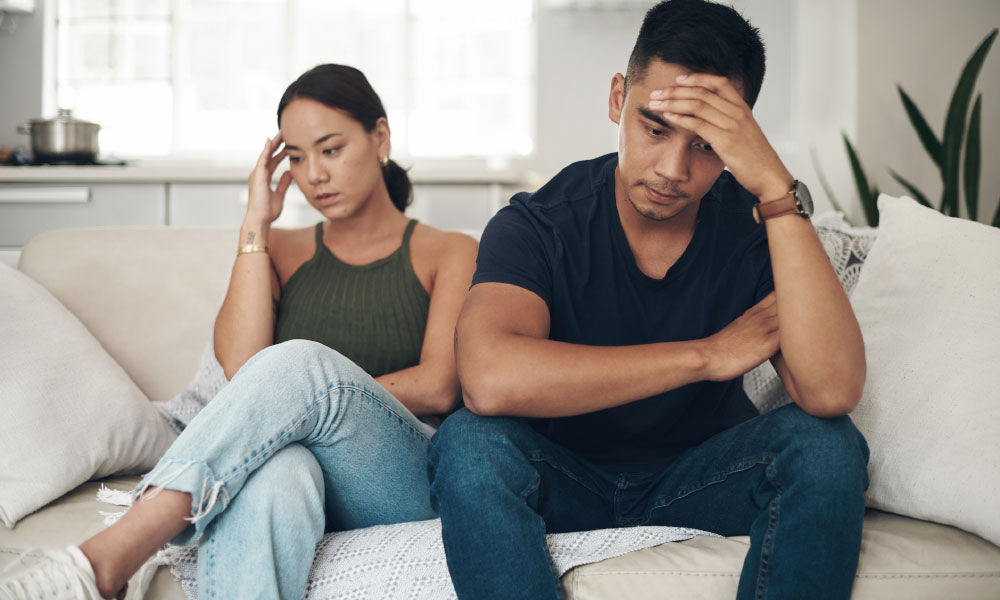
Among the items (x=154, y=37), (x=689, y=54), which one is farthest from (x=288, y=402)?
(x=154, y=37)

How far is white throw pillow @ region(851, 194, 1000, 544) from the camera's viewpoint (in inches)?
47.2

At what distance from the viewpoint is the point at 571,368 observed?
3.57 ft

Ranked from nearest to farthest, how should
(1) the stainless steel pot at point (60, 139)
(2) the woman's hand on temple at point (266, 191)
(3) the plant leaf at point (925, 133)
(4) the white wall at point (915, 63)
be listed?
(2) the woman's hand on temple at point (266, 191), (3) the plant leaf at point (925, 133), (1) the stainless steel pot at point (60, 139), (4) the white wall at point (915, 63)

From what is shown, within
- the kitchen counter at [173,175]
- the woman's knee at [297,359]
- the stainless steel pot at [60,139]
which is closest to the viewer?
the woman's knee at [297,359]

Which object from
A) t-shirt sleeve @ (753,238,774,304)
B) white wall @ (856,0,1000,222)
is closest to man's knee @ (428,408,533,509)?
t-shirt sleeve @ (753,238,774,304)

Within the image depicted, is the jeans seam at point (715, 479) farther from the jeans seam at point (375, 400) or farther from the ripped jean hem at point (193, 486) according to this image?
the ripped jean hem at point (193, 486)

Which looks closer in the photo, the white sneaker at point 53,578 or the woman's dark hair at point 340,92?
the white sneaker at point 53,578

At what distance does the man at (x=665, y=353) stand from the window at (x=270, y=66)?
4185mm

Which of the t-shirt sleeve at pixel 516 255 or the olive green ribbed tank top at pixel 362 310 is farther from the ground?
the t-shirt sleeve at pixel 516 255

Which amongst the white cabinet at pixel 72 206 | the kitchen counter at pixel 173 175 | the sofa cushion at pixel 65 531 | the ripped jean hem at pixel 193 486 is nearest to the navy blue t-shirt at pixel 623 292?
the ripped jean hem at pixel 193 486

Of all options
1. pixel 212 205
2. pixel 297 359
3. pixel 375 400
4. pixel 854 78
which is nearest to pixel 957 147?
pixel 854 78

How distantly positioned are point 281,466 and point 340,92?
2.92ft

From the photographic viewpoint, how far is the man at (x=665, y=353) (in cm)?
105

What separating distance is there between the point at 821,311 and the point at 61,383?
1.28 meters
